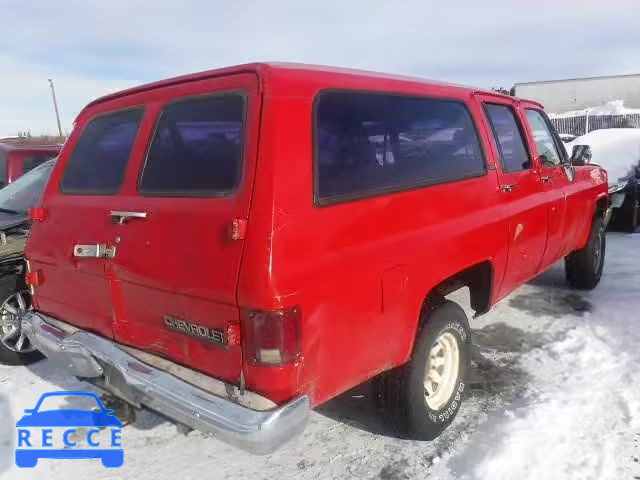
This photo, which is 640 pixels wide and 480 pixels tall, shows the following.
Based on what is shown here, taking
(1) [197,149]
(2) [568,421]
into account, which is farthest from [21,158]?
(2) [568,421]

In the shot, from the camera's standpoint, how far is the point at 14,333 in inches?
167

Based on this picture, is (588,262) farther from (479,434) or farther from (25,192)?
(25,192)

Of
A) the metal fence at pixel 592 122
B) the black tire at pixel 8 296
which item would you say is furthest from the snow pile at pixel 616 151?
the metal fence at pixel 592 122

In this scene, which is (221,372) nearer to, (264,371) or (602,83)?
(264,371)

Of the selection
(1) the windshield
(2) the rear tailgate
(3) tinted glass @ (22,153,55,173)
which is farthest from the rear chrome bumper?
(3) tinted glass @ (22,153,55,173)

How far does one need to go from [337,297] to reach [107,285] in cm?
122

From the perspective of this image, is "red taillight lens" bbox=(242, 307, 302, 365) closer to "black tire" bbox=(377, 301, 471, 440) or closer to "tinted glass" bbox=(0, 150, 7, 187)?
"black tire" bbox=(377, 301, 471, 440)

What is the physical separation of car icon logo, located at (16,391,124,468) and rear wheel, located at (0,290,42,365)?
0.85 meters

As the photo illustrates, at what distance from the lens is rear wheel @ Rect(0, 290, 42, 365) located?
415 centimetres

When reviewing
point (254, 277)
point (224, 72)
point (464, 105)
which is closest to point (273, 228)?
point (254, 277)

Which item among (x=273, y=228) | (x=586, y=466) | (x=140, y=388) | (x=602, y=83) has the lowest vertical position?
(x=586, y=466)

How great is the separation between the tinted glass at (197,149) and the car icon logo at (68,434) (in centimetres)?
130

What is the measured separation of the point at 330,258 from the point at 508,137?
89.2 inches

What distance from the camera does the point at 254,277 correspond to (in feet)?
6.75
